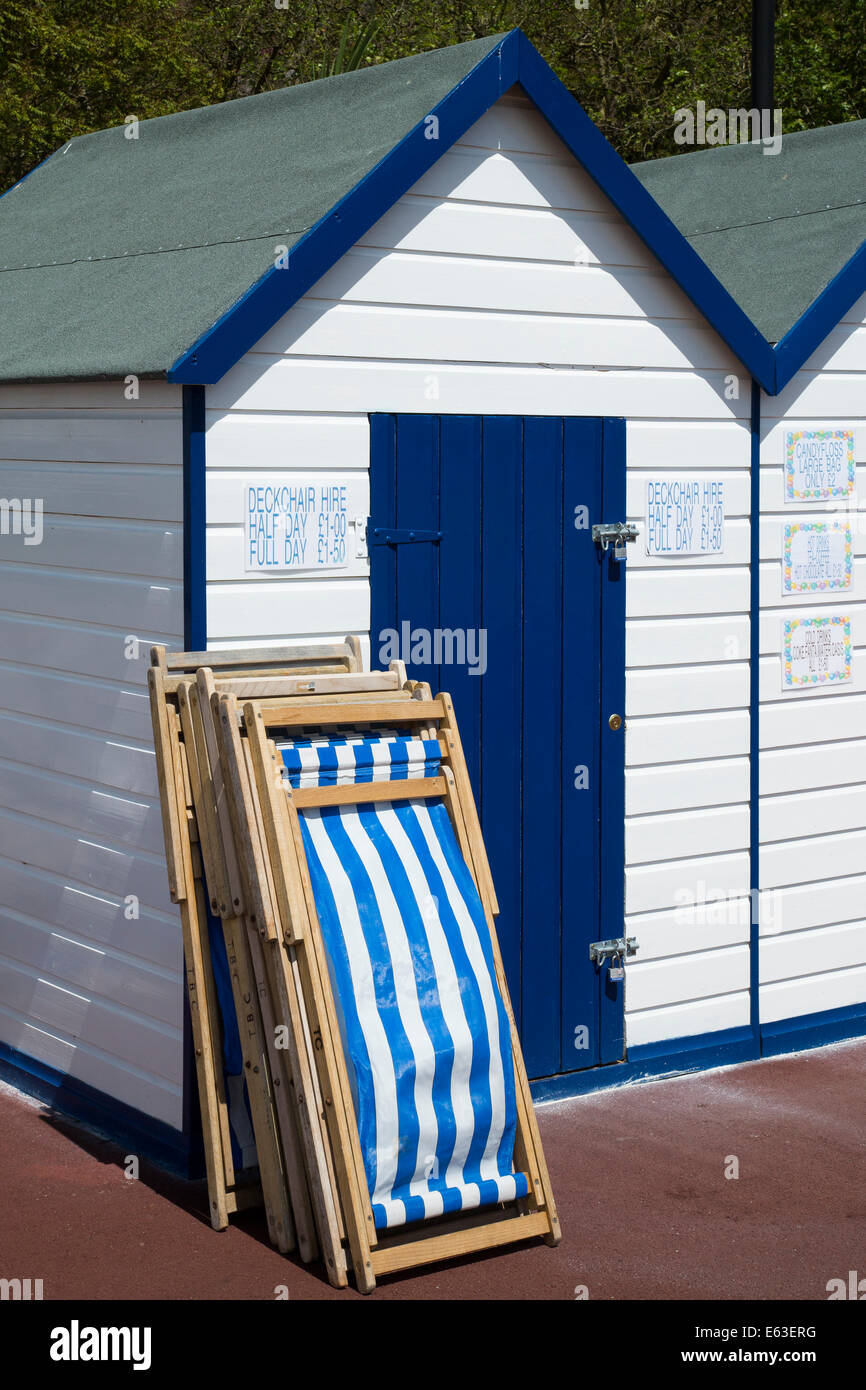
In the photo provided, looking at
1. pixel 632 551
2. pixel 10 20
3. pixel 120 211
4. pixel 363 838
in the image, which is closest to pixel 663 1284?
pixel 363 838

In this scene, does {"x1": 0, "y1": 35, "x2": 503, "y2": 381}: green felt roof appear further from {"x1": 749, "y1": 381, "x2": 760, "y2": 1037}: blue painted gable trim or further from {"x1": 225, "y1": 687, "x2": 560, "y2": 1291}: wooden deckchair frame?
{"x1": 749, "y1": 381, "x2": 760, "y2": 1037}: blue painted gable trim

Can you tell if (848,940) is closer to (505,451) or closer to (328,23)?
(505,451)

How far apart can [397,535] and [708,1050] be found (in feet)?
8.47

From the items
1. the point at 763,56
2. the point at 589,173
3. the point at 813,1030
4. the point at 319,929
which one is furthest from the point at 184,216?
the point at 763,56

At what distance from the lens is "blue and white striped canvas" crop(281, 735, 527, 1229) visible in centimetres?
489

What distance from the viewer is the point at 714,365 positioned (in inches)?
264

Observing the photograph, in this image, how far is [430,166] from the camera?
582 centimetres

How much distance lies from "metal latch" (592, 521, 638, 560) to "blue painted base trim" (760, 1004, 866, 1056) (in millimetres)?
2185

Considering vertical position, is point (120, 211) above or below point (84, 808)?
above

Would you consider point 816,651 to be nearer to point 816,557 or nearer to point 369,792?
point 816,557

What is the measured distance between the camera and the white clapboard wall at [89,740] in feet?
18.6

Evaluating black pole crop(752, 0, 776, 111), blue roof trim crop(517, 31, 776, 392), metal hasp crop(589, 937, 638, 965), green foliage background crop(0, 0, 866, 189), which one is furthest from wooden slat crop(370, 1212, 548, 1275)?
green foliage background crop(0, 0, 866, 189)

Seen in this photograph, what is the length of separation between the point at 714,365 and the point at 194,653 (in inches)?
104

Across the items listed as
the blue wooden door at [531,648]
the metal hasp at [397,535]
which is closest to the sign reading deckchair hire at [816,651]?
the blue wooden door at [531,648]
